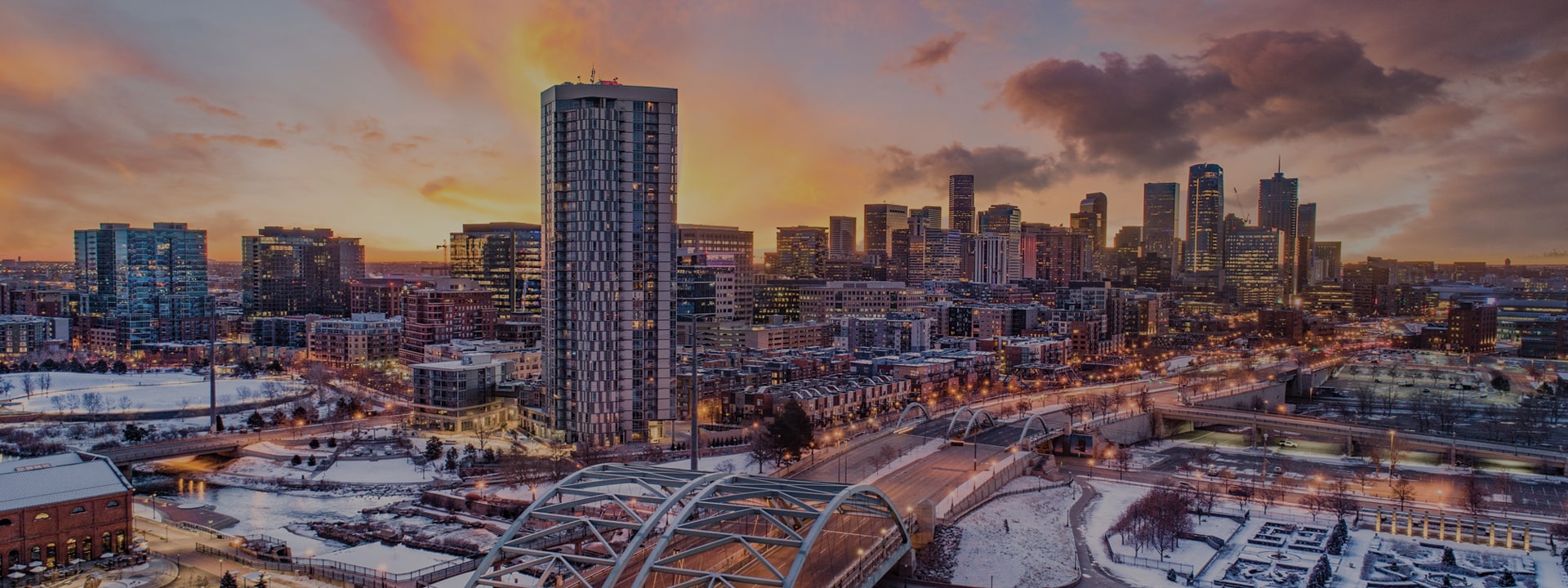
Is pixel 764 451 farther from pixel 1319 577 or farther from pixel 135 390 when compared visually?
pixel 135 390

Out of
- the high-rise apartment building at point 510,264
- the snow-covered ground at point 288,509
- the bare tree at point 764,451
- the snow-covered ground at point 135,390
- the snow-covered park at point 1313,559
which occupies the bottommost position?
the snow-covered ground at point 288,509

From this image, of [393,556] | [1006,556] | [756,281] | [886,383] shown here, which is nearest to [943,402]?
[886,383]

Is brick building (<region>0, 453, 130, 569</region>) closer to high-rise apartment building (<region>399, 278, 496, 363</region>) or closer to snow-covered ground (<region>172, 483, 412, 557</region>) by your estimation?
snow-covered ground (<region>172, 483, 412, 557</region>)

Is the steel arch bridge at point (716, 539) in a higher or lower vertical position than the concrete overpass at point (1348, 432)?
higher

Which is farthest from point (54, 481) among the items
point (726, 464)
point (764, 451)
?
point (764, 451)

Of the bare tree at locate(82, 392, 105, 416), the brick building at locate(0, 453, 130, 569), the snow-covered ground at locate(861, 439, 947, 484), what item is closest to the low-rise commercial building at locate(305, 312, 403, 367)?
the bare tree at locate(82, 392, 105, 416)

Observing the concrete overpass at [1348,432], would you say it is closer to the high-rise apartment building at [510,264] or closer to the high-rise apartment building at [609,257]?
the high-rise apartment building at [609,257]

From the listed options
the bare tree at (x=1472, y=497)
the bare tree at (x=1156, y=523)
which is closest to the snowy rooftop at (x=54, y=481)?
the bare tree at (x=1156, y=523)
